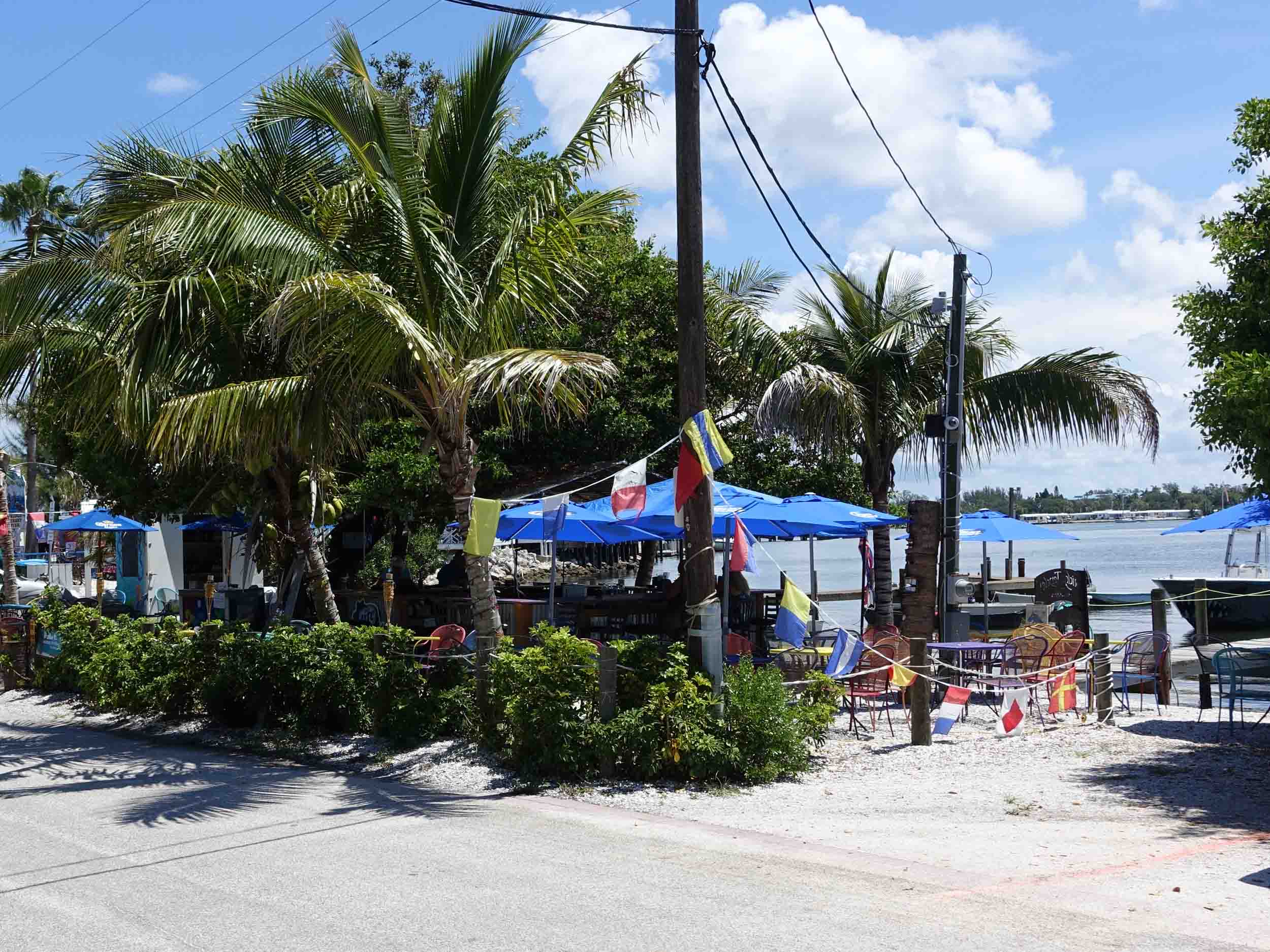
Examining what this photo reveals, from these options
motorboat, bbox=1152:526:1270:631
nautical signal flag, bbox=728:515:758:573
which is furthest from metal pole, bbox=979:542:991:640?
nautical signal flag, bbox=728:515:758:573

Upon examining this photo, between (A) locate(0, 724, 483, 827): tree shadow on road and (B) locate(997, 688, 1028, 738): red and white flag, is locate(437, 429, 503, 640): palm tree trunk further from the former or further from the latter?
(B) locate(997, 688, 1028, 738): red and white flag

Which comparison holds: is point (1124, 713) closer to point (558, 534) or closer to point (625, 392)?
point (558, 534)

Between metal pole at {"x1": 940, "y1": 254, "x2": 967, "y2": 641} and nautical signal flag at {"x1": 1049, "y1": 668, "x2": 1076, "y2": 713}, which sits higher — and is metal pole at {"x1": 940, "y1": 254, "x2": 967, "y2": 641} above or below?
above

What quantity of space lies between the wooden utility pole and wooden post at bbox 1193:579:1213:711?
640 cm

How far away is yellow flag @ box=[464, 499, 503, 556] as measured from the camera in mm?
10789

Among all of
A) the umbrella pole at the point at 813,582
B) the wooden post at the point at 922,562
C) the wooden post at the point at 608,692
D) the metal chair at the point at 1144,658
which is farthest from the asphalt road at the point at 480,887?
the metal chair at the point at 1144,658

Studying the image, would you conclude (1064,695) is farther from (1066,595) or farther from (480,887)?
(1066,595)

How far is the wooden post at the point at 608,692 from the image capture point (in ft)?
32.6

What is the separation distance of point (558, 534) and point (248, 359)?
4.23 m

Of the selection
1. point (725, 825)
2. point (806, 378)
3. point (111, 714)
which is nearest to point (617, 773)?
point (725, 825)

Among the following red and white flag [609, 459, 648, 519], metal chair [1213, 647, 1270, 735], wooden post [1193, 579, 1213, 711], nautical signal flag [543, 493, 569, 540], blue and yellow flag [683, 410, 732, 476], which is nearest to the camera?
blue and yellow flag [683, 410, 732, 476]

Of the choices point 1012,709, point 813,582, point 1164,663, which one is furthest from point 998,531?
point 1012,709

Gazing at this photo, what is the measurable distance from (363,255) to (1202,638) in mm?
12636

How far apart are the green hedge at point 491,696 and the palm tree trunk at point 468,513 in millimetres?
491
